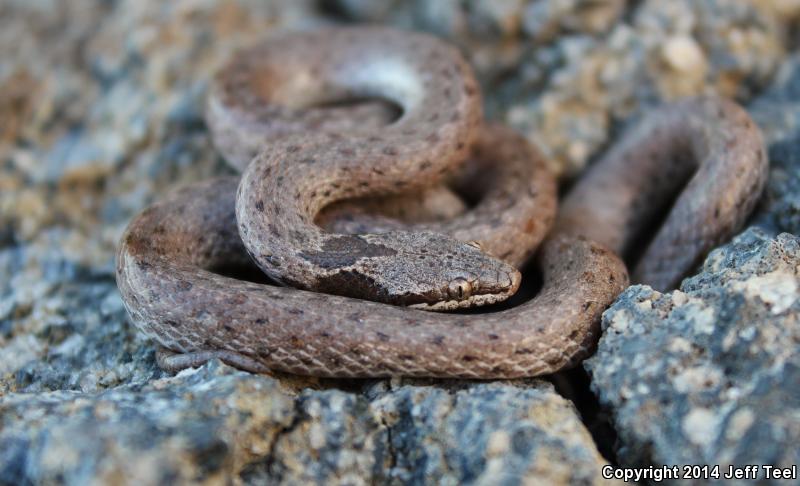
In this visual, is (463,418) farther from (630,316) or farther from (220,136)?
(220,136)

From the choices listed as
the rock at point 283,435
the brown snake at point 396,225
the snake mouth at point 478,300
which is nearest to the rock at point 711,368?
the rock at point 283,435

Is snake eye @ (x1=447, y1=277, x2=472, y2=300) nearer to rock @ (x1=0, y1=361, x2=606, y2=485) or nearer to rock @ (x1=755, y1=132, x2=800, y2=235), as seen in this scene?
rock @ (x1=0, y1=361, x2=606, y2=485)

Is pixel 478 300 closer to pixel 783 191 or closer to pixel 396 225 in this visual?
pixel 396 225

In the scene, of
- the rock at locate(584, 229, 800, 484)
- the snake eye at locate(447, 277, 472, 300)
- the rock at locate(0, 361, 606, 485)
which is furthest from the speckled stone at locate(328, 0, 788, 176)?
the rock at locate(0, 361, 606, 485)

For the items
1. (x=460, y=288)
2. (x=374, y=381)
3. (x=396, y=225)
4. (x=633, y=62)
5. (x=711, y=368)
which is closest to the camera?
(x=711, y=368)

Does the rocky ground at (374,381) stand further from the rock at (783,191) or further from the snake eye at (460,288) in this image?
the snake eye at (460,288)

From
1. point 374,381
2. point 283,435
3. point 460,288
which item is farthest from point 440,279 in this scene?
point 283,435
